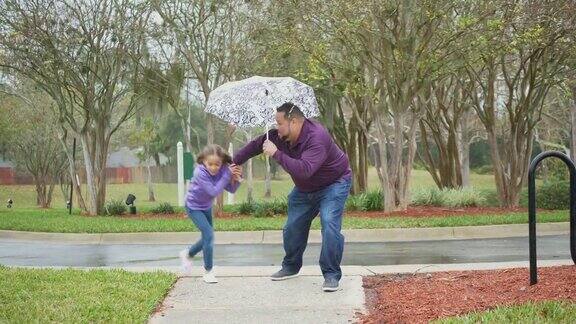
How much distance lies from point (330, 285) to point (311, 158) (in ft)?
3.88

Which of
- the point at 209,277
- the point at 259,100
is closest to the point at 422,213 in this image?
the point at 259,100

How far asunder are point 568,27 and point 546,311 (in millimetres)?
12775

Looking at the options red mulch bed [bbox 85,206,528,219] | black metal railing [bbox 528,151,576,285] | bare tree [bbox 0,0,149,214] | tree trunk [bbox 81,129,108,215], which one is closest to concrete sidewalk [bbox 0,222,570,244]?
red mulch bed [bbox 85,206,528,219]

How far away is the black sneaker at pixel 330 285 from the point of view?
739 centimetres

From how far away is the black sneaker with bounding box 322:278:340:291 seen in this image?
24.2 feet

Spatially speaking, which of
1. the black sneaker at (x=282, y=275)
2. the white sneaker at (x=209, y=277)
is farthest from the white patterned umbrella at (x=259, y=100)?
the white sneaker at (x=209, y=277)

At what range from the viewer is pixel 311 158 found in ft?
23.8

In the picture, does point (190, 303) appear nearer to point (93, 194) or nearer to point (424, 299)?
point (424, 299)

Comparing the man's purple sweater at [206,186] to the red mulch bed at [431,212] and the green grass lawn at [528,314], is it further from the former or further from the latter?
the red mulch bed at [431,212]

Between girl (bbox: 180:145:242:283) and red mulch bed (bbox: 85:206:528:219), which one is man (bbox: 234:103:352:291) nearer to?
girl (bbox: 180:145:242:283)

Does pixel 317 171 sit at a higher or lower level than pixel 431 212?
higher

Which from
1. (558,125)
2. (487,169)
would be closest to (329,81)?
(558,125)

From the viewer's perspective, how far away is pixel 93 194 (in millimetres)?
23062

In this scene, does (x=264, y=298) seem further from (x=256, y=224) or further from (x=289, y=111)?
(x=256, y=224)
